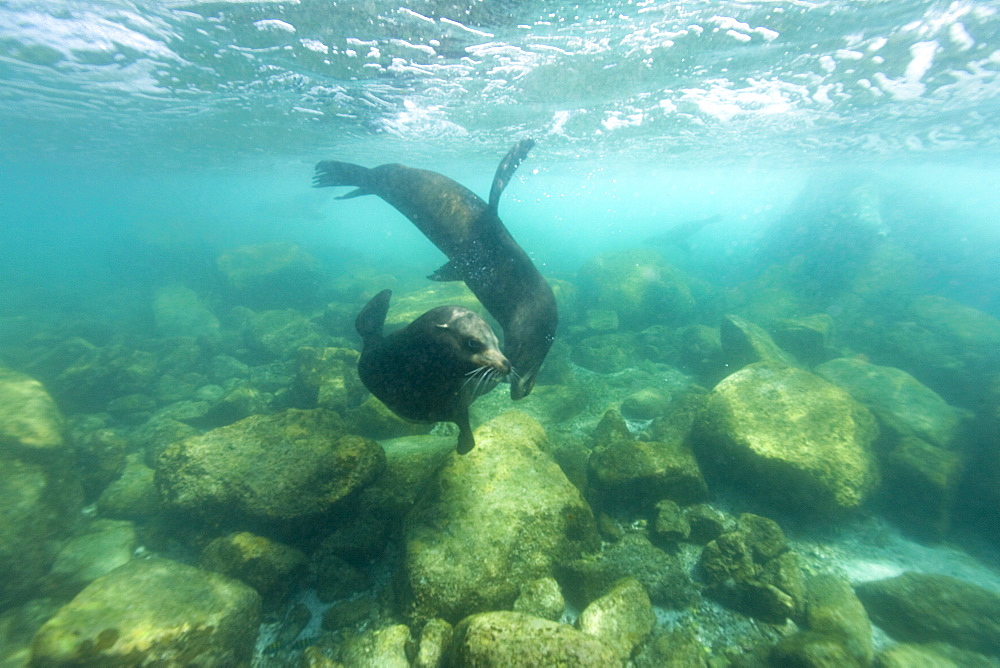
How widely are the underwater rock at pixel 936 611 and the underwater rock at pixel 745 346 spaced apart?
198 inches

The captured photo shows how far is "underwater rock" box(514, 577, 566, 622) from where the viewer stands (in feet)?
10.5

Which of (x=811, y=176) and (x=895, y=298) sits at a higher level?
(x=811, y=176)

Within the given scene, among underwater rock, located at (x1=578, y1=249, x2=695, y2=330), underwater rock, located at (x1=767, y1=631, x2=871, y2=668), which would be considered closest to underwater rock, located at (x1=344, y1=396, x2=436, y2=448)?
underwater rock, located at (x1=767, y1=631, x2=871, y2=668)

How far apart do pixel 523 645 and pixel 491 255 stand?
312cm

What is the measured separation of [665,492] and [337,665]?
387 centimetres

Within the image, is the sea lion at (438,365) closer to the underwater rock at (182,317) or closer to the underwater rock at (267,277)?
the underwater rock at (182,317)

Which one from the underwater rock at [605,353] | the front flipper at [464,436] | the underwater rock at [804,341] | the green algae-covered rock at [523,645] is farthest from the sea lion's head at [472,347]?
the underwater rock at [804,341]

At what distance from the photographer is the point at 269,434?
14.9 ft

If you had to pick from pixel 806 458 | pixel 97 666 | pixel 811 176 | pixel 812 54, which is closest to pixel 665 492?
pixel 806 458

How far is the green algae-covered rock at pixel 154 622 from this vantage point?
2.57 m

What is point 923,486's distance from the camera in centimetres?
517

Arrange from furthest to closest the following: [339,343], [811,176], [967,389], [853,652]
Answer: [811,176] → [339,343] → [967,389] → [853,652]

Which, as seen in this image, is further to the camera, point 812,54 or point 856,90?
point 856,90

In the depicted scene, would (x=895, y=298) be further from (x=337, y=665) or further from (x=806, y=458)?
(x=337, y=665)
